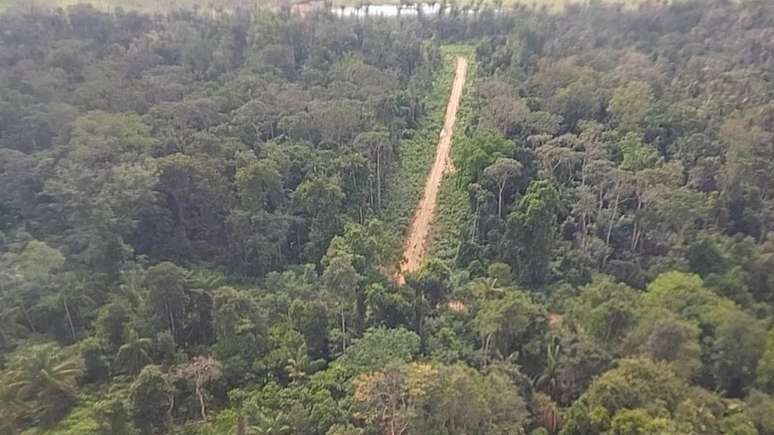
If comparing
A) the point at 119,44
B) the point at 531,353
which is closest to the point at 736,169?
the point at 531,353

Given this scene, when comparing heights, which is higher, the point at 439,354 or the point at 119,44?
the point at 119,44

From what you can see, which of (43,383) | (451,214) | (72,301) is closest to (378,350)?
(43,383)

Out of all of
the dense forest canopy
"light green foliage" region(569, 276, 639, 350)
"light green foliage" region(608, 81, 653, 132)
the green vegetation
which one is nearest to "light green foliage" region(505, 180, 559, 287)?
the dense forest canopy

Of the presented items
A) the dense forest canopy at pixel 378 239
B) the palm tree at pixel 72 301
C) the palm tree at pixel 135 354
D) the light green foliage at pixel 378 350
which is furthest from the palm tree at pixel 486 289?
the palm tree at pixel 72 301

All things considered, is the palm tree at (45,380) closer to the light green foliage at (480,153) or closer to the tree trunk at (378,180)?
the tree trunk at (378,180)

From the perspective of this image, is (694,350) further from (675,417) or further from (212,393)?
(212,393)
